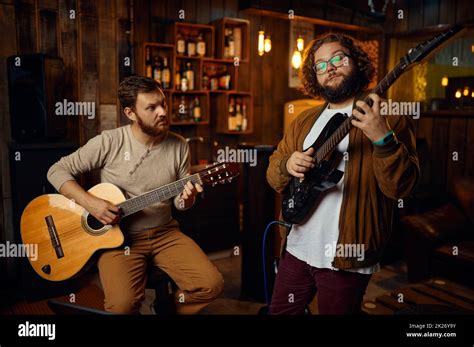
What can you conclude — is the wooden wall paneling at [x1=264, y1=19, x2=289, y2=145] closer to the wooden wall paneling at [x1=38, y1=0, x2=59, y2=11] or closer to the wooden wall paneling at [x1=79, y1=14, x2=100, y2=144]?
the wooden wall paneling at [x1=79, y1=14, x2=100, y2=144]

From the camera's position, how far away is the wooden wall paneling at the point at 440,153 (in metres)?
4.16

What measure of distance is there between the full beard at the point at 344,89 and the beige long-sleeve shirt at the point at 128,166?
2.89 ft

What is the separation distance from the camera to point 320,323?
162 centimetres

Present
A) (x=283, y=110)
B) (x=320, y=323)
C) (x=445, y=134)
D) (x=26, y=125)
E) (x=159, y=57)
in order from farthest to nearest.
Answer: (x=283, y=110)
(x=445, y=134)
(x=159, y=57)
(x=26, y=125)
(x=320, y=323)

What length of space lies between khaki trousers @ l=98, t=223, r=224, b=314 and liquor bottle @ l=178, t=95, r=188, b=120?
200 centimetres

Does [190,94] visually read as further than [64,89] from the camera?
Yes

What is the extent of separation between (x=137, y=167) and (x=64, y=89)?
1.30 meters

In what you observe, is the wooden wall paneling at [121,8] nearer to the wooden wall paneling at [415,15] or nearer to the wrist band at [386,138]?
the wrist band at [386,138]

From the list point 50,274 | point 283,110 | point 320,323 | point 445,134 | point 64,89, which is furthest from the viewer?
point 283,110

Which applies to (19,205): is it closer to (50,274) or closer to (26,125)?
(26,125)

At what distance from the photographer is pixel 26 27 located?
308 cm

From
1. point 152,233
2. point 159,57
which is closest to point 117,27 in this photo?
point 159,57

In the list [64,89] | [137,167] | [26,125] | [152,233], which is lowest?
[152,233]

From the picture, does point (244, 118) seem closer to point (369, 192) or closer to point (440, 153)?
point (440, 153)
